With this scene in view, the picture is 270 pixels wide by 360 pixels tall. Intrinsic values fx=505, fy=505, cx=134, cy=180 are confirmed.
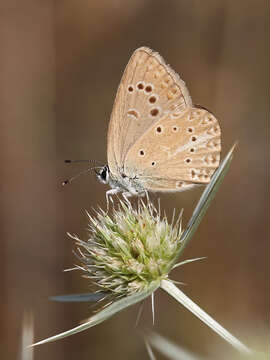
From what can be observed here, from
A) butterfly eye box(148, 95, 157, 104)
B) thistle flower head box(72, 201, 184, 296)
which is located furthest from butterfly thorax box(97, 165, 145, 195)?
butterfly eye box(148, 95, 157, 104)

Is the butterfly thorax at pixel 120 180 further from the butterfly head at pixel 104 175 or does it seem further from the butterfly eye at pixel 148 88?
the butterfly eye at pixel 148 88

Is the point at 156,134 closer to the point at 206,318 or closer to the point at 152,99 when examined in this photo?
the point at 152,99

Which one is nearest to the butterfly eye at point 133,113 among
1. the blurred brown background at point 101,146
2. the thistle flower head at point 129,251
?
the thistle flower head at point 129,251

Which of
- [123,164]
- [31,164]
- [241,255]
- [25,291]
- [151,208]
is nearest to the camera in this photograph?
[151,208]

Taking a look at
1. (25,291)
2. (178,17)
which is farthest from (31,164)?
(178,17)

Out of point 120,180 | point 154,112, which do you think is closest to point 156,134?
point 154,112

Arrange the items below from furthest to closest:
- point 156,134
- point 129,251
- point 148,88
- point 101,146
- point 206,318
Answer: point 101,146 < point 156,134 < point 148,88 < point 129,251 < point 206,318

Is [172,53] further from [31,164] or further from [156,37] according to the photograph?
[31,164]
